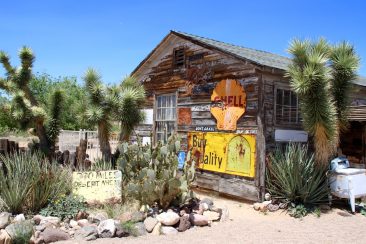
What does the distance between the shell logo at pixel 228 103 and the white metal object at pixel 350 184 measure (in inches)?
109

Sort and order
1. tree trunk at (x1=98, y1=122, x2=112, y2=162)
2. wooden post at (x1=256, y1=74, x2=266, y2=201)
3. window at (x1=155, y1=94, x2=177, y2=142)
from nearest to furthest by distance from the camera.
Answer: wooden post at (x1=256, y1=74, x2=266, y2=201)
tree trunk at (x1=98, y1=122, x2=112, y2=162)
window at (x1=155, y1=94, x2=177, y2=142)

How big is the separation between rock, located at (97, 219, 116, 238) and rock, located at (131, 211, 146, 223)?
53cm

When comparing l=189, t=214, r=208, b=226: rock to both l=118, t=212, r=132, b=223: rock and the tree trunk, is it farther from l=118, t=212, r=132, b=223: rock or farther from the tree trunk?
the tree trunk

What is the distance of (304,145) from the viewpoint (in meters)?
9.87

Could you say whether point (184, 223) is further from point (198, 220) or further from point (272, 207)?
point (272, 207)

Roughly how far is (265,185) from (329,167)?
1618 millimetres

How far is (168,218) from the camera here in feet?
22.8

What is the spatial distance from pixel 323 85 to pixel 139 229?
5.15 metres

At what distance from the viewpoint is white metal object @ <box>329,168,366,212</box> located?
847 cm

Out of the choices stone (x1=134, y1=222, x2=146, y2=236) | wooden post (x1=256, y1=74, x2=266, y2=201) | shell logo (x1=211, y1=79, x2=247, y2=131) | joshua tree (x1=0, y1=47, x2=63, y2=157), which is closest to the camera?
stone (x1=134, y1=222, x2=146, y2=236)

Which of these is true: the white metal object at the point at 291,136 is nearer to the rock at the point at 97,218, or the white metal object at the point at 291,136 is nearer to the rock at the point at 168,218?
the rock at the point at 168,218

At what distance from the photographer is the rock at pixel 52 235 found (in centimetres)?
595

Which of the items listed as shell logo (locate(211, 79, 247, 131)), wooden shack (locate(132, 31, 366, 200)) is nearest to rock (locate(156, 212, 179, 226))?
wooden shack (locate(132, 31, 366, 200))

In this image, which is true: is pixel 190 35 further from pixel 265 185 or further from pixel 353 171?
pixel 353 171
